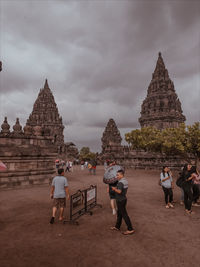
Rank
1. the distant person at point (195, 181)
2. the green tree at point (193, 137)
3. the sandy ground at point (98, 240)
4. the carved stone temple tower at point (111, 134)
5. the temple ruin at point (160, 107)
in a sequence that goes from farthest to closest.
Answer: the carved stone temple tower at point (111, 134) < the temple ruin at point (160, 107) < the green tree at point (193, 137) < the distant person at point (195, 181) < the sandy ground at point (98, 240)

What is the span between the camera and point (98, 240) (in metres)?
4.51

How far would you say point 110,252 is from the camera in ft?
13.0

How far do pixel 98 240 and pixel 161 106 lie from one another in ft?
151

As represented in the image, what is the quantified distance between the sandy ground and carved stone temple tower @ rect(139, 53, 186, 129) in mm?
41052

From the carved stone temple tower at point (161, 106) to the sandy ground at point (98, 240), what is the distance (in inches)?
1616

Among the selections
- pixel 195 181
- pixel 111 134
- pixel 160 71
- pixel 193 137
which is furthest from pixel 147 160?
pixel 111 134

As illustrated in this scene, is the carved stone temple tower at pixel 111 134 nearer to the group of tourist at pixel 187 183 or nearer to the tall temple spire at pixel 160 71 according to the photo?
the tall temple spire at pixel 160 71

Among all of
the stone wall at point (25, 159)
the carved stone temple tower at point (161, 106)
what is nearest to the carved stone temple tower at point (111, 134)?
the carved stone temple tower at point (161, 106)

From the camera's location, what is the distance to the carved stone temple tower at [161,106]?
4541cm

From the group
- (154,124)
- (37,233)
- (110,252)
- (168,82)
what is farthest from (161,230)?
(168,82)

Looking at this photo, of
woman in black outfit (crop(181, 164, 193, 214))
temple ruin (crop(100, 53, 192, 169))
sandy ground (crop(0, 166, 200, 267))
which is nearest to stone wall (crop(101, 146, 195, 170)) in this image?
temple ruin (crop(100, 53, 192, 169))

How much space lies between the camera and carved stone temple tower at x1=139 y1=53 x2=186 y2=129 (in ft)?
149

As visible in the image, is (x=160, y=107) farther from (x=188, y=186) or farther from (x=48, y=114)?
(x=48, y=114)

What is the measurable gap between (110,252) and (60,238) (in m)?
1.44
